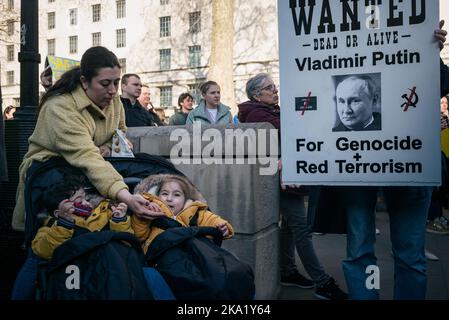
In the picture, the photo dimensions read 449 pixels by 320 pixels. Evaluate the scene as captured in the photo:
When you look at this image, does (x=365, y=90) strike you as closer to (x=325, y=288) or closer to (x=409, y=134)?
(x=409, y=134)

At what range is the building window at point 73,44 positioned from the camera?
46.8 metres

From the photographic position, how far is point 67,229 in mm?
2188

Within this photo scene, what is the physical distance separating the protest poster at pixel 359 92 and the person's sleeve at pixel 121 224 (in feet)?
3.30

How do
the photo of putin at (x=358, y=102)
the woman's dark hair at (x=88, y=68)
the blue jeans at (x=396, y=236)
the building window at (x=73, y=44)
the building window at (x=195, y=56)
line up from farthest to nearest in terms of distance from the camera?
the building window at (x=73, y=44), the building window at (x=195, y=56), the blue jeans at (x=396, y=236), the photo of putin at (x=358, y=102), the woman's dark hair at (x=88, y=68)

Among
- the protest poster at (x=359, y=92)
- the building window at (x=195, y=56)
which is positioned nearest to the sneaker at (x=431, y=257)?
the protest poster at (x=359, y=92)

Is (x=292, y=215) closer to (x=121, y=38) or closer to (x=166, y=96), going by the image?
(x=166, y=96)

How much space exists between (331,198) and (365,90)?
0.77 meters

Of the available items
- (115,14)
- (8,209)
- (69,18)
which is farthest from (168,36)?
(8,209)

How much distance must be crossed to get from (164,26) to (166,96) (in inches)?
217

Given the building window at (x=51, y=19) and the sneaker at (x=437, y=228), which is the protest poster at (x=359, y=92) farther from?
the building window at (x=51, y=19)

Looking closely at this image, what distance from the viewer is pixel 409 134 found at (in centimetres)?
264

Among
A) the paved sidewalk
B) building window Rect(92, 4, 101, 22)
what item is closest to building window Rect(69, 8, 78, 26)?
building window Rect(92, 4, 101, 22)

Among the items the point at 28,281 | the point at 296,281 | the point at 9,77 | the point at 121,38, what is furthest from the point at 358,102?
the point at 9,77

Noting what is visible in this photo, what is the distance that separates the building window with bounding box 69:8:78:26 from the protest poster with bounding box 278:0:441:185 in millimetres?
47634
